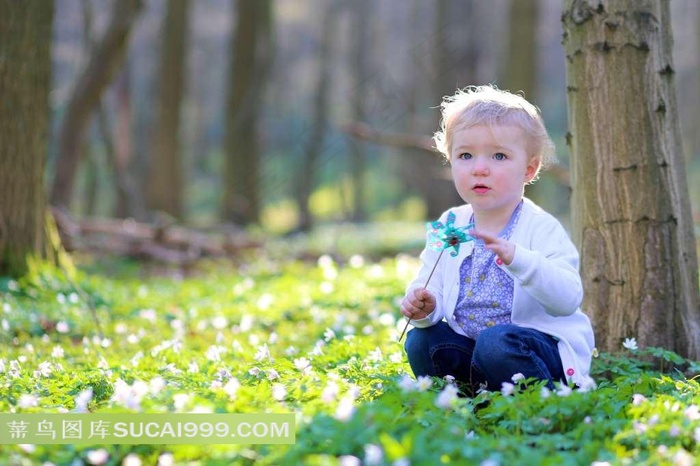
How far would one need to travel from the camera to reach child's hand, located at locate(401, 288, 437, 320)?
3.71 m

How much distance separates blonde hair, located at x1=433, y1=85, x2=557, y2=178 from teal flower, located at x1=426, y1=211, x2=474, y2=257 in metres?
0.42

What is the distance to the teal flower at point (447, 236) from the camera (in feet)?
11.6

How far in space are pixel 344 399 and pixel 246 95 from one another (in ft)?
50.1

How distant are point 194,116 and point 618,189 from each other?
39919 mm

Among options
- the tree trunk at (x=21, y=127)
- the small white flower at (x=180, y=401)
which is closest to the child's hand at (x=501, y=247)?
the small white flower at (x=180, y=401)

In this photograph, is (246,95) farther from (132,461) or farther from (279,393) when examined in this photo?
(132,461)

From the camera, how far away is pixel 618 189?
429 centimetres

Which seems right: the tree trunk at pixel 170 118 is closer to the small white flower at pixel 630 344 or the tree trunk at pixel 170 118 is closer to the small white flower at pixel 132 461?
the small white flower at pixel 630 344

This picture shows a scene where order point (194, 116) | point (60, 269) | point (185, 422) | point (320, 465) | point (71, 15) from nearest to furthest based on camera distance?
point (320, 465), point (185, 422), point (60, 269), point (71, 15), point (194, 116)

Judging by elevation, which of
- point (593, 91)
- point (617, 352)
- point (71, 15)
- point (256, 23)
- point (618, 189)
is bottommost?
point (617, 352)

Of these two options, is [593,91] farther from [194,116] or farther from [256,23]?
[194,116]

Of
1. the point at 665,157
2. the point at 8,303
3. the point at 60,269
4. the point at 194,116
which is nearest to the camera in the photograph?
the point at 665,157

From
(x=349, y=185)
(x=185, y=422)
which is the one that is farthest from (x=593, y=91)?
(x=349, y=185)

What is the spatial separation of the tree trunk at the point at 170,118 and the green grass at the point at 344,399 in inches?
446
